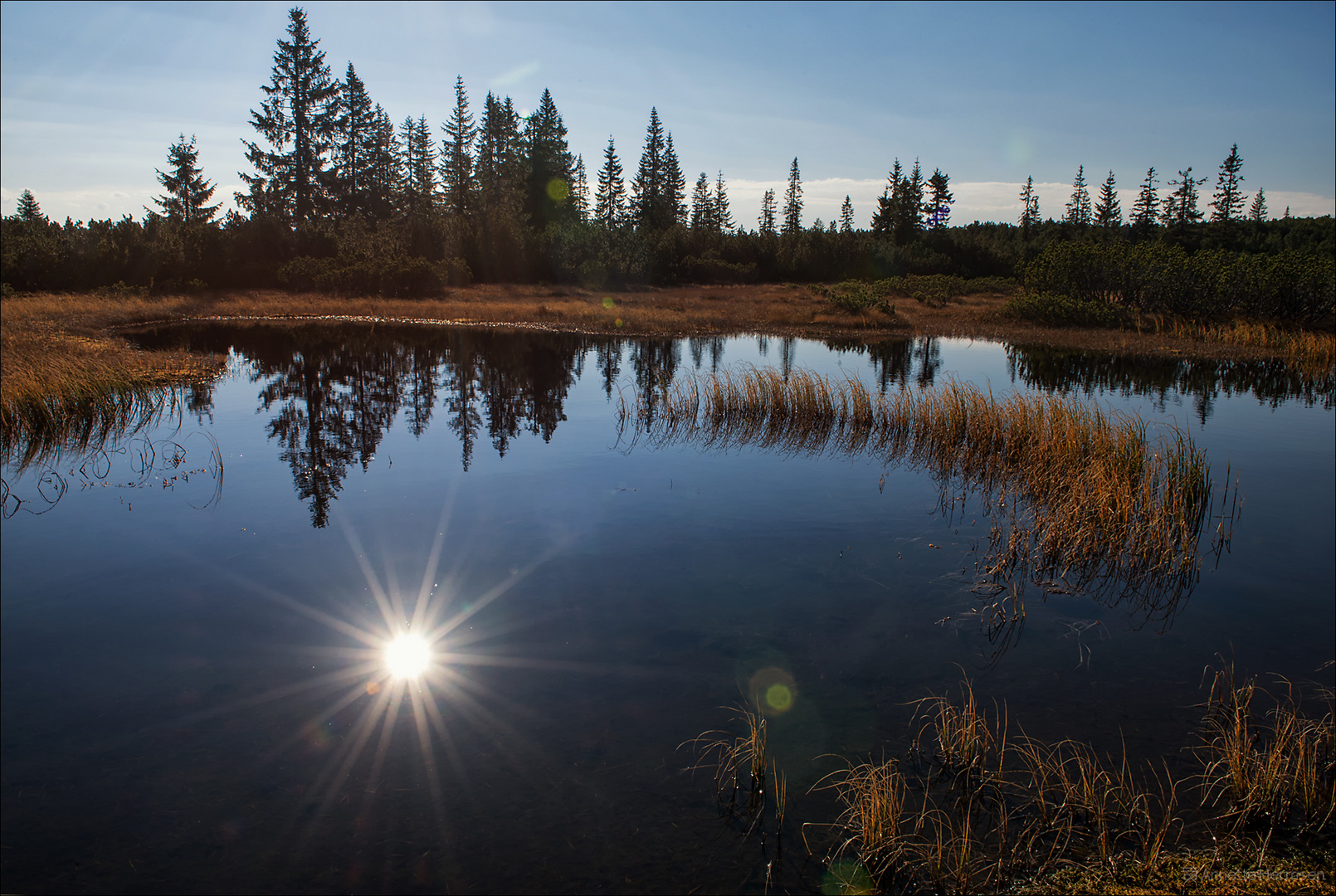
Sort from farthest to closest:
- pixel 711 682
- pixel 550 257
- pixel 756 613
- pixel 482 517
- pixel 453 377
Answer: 1. pixel 550 257
2. pixel 453 377
3. pixel 482 517
4. pixel 756 613
5. pixel 711 682

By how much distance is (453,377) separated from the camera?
2452cm

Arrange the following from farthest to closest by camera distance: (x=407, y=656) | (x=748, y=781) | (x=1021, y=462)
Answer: (x=1021, y=462) < (x=407, y=656) < (x=748, y=781)

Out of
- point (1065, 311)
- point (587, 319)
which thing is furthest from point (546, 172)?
point (1065, 311)

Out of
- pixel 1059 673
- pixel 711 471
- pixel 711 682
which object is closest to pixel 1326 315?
pixel 711 471

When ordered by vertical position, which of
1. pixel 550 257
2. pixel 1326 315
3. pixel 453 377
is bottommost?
pixel 453 377

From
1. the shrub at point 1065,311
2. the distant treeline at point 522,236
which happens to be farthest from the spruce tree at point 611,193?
the shrub at point 1065,311

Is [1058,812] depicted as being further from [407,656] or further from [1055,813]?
[407,656]

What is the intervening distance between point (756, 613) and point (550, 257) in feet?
162

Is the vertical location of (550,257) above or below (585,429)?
above

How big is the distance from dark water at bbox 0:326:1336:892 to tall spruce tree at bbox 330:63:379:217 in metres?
58.4

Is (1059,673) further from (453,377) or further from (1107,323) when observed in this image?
(1107,323)

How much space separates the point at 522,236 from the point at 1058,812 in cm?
5351

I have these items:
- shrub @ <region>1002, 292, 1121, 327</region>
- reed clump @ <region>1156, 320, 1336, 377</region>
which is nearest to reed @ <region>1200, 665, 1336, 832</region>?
reed clump @ <region>1156, 320, 1336, 377</region>

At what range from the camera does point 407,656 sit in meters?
7.64
